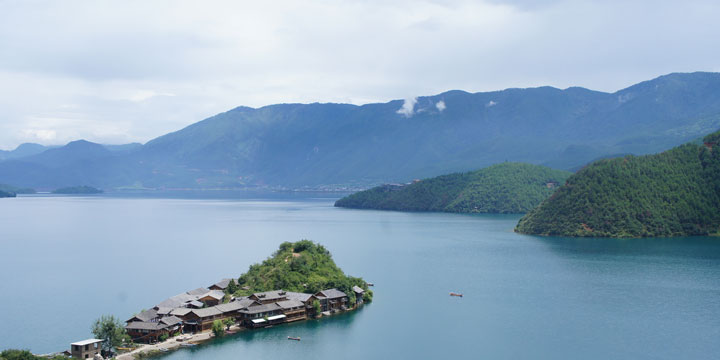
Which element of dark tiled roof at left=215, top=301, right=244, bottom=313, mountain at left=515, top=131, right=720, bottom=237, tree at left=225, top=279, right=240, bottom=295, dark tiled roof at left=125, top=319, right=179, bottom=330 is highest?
mountain at left=515, top=131, right=720, bottom=237

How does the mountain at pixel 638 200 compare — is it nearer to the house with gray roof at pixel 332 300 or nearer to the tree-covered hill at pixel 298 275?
the tree-covered hill at pixel 298 275

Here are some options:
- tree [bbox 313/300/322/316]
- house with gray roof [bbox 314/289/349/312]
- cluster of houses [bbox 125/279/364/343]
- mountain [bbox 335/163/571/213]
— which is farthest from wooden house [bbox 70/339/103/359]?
mountain [bbox 335/163/571/213]

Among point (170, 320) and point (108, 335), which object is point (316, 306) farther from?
point (108, 335)

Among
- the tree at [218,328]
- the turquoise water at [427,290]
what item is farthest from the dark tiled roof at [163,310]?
the turquoise water at [427,290]

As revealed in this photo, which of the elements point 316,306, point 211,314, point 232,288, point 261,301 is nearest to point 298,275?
point 316,306

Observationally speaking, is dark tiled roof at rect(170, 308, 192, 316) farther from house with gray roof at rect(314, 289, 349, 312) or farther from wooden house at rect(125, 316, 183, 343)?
house with gray roof at rect(314, 289, 349, 312)

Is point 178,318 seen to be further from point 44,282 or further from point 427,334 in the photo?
point 44,282
